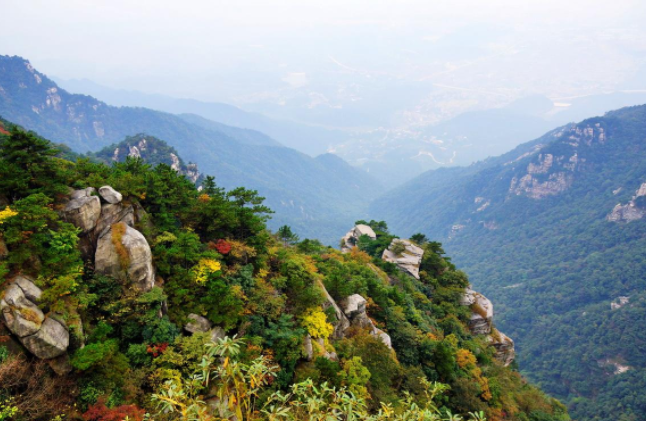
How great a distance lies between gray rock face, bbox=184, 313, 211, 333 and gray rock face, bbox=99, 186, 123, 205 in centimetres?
686

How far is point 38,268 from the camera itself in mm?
12859

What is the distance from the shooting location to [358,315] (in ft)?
80.8

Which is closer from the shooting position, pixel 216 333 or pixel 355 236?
pixel 216 333

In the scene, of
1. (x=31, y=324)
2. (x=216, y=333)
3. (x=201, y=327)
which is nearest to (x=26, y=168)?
(x=31, y=324)

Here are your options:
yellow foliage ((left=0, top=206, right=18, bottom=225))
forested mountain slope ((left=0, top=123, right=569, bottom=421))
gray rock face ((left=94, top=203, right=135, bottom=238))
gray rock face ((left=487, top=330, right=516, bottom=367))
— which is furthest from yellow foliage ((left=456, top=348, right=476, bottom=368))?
yellow foliage ((left=0, top=206, right=18, bottom=225))

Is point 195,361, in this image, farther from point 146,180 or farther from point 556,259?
point 556,259

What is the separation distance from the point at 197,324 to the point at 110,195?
775cm

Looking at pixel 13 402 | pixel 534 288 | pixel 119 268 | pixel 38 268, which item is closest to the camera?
pixel 13 402

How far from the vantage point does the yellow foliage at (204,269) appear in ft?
54.1

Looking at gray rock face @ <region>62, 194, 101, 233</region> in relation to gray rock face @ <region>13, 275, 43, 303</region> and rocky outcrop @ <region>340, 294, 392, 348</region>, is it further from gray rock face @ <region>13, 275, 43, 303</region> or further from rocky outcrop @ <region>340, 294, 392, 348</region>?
rocky outcrop @ <region>340, 294, 392, 348</region>

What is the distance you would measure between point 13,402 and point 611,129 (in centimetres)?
23180

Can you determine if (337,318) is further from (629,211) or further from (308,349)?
(629,211)

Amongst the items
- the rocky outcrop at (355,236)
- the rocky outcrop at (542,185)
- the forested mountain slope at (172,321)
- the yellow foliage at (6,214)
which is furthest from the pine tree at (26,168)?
the rocky outcrop at (542,185)

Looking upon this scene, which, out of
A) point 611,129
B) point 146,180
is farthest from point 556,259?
point 146,180
